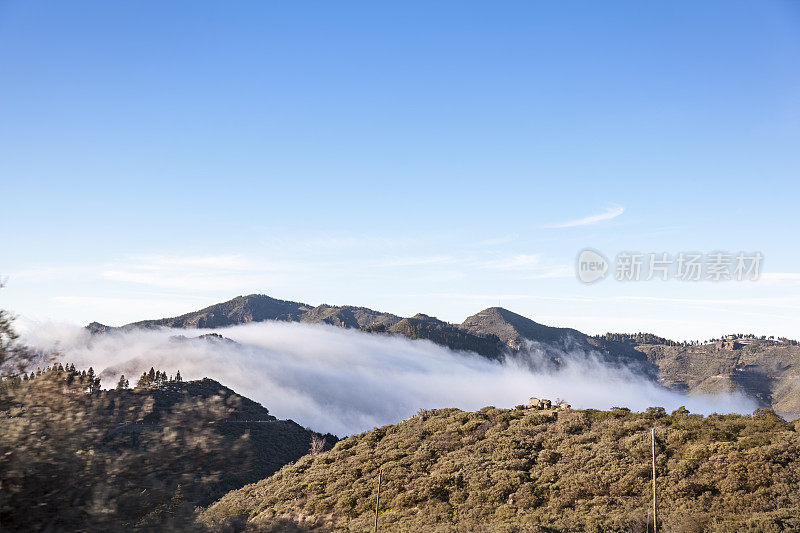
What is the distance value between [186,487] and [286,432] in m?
91.9

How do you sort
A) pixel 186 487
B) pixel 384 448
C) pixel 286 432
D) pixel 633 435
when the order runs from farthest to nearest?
pixel 286 432
pixel 384 448
pixel 633 435
pixel 186 487

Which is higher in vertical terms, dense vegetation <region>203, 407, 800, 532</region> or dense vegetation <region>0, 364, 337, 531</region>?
dense vegetation <region>0, 364, 337, 531</region>

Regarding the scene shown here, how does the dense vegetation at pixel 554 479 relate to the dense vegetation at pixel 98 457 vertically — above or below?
below

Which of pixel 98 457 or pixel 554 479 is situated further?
pixel 554 479

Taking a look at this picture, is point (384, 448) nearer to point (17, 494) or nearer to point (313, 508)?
point (313, 508)

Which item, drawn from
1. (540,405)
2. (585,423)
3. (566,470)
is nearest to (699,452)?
(566,470)

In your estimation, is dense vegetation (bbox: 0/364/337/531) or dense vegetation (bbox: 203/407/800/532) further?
dense vegetation (bbox: 203/407/800/532)

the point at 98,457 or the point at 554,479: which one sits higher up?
the point at 98,457

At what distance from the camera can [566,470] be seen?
31.0m

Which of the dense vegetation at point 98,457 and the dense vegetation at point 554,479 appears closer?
the dense vegetation at point 98,457

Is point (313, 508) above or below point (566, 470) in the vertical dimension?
below

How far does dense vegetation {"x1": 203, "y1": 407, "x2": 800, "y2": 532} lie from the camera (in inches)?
886

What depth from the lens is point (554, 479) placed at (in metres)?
30.4

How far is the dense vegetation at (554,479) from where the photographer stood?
22500mm
